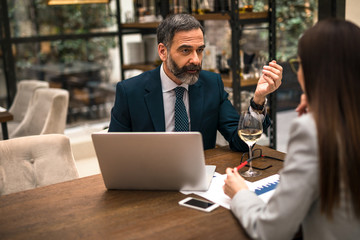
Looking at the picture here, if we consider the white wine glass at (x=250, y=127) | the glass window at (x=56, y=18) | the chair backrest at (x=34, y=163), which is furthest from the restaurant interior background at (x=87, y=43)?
the white wine glass at (x=250, y=127)

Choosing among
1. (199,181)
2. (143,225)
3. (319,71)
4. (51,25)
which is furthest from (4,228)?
(51,25)

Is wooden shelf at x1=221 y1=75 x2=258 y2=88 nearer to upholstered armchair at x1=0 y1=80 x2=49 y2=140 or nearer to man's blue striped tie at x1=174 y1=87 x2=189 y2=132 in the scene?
man's blue striped tie at x1=174 y1=87 x2=189 y2=132

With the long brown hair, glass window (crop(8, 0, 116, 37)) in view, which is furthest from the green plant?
the long brown hair

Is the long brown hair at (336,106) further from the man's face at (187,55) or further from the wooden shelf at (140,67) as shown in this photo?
the wooden shelf at (140,67)

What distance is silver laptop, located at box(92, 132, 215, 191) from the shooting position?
1.37m

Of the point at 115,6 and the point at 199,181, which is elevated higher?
the point at 115,6

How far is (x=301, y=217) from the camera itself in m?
1.06

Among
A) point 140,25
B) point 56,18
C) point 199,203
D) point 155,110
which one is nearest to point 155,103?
point 155,110

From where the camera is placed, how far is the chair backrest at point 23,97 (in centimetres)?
420

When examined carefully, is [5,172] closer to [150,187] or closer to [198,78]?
[150,187]

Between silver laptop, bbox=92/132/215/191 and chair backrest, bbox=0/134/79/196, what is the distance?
53cm

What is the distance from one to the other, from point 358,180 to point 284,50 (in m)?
3.30

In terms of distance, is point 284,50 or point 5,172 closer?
point 5,172

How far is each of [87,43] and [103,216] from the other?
155 inches
